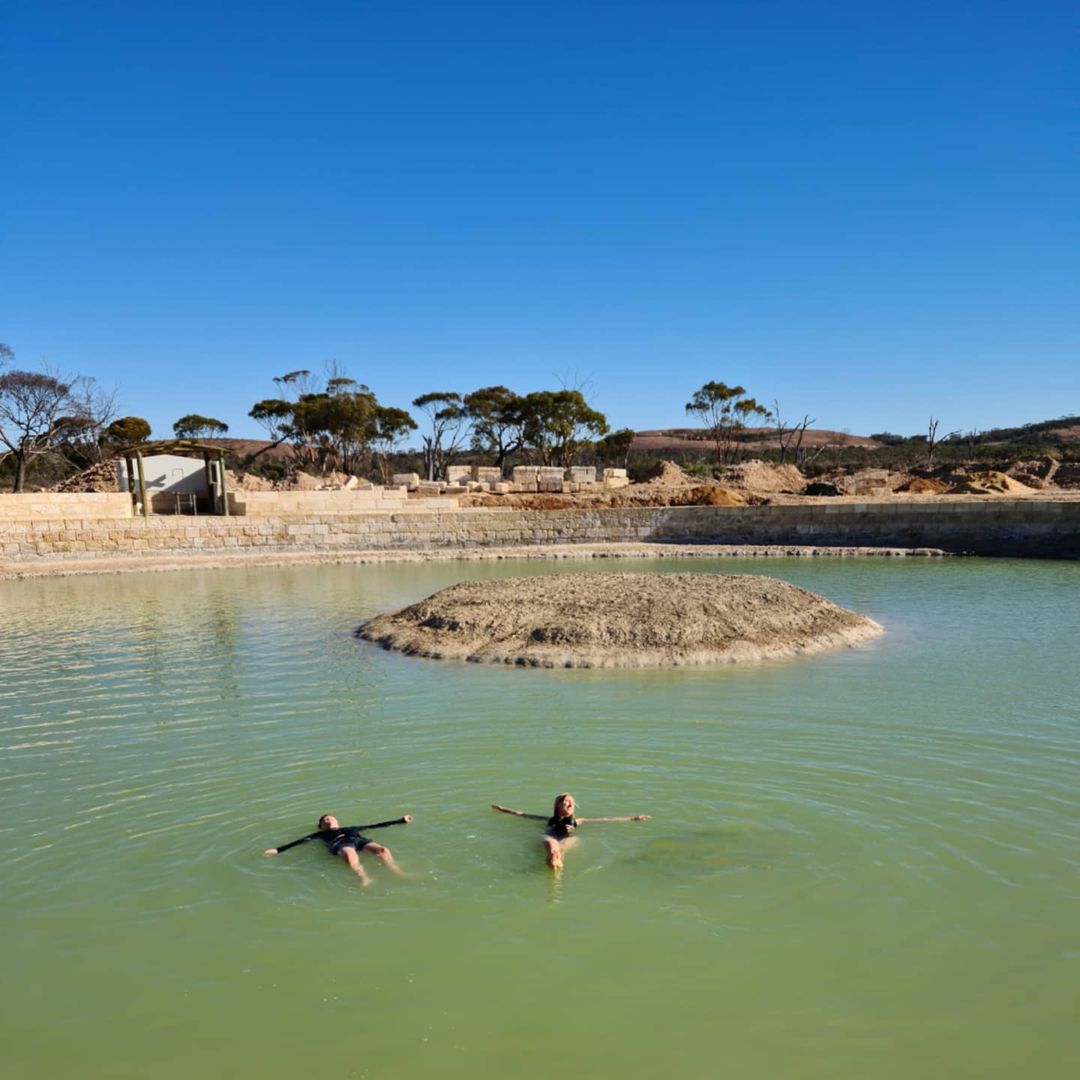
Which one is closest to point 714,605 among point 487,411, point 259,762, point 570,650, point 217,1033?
point 570,650

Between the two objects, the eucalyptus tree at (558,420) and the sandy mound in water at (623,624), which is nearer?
the sandy mound in water at (623,624)

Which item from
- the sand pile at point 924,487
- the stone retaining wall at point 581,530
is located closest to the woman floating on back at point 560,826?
the stone retaining wall at point 581,530

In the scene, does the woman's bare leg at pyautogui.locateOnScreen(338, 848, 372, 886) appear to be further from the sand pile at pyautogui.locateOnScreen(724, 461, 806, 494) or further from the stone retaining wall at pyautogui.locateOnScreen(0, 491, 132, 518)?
the sand pile at pyautogui.locateOnScreen(724, 461, 806, 494)

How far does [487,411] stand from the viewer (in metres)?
50.1

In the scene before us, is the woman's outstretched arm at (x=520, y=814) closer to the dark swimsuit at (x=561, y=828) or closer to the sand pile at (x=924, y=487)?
the dark swimsuit at (x=561, y=828)

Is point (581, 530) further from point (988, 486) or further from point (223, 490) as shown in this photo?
point (988, 486)

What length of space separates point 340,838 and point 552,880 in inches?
54.5

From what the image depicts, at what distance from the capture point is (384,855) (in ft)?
17.2

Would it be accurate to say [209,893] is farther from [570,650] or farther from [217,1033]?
[570,650]

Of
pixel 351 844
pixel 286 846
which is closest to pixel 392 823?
pixel 351 844

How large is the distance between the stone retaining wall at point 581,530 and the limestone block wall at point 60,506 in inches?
18.6

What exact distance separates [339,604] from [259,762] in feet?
32.3

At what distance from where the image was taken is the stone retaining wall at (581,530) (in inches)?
1024

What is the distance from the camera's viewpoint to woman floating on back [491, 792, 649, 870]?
16.9 ft
